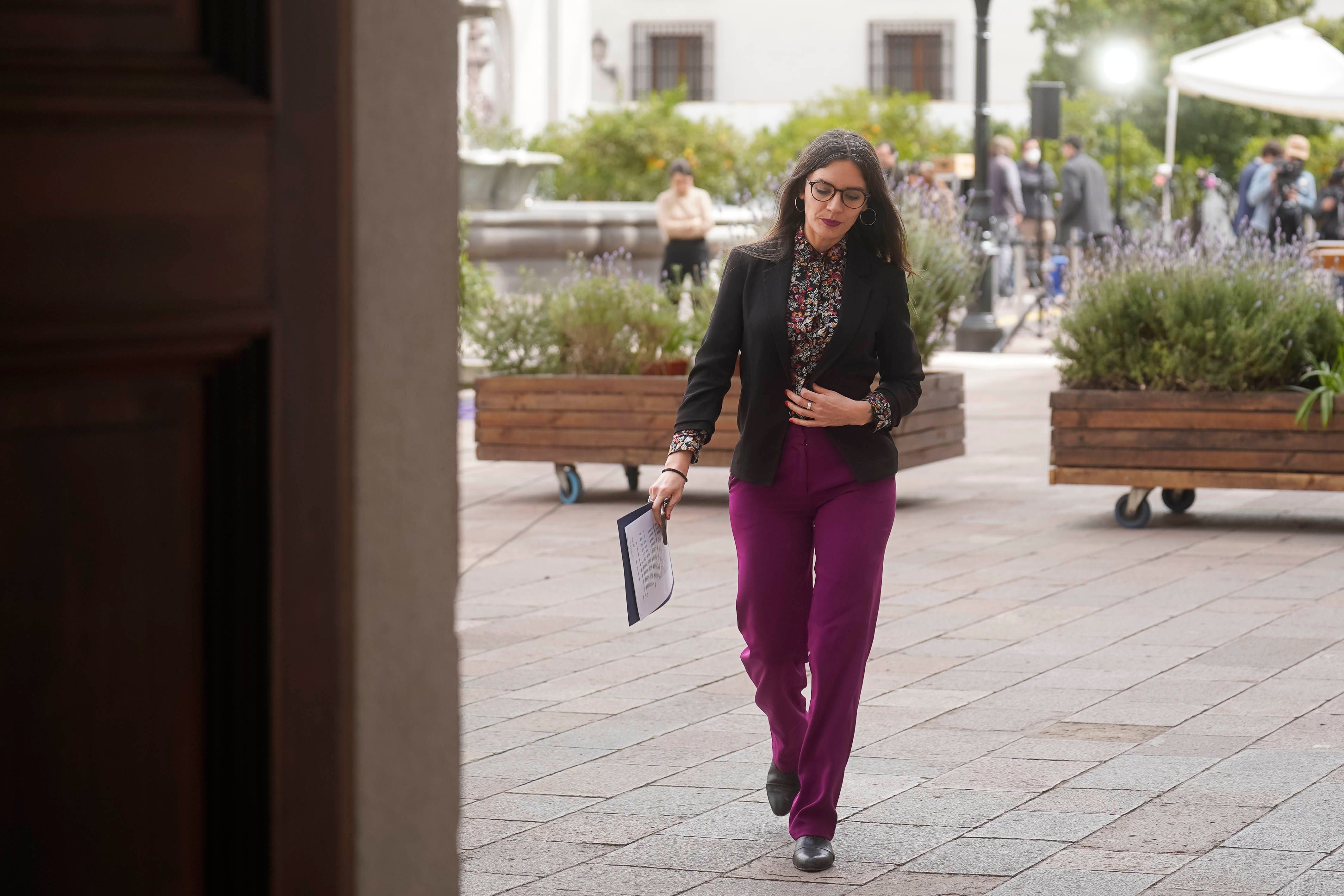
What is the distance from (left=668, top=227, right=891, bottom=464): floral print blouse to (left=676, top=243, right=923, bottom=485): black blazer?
0.01 metres

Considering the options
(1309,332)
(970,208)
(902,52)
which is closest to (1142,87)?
(902,52)

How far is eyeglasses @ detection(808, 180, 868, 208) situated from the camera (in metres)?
4.33

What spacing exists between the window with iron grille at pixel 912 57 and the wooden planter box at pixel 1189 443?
124ft

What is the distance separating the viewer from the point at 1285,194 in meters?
19.0

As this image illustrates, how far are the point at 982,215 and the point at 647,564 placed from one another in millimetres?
14951

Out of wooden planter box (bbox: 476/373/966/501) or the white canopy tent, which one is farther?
the white canopy tent

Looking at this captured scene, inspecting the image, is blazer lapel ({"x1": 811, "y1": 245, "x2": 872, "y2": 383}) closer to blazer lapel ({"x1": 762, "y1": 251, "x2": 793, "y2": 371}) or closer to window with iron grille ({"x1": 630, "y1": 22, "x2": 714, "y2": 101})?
blazer lapel ({"x1": 762, "y1": 251, "x2": 793, "y2": 371})

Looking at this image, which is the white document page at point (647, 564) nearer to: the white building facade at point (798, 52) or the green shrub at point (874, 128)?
the green shrub at point (874, 128)

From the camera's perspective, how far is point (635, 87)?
47.5 metres

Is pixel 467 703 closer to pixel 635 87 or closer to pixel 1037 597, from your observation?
pixel 1037 597

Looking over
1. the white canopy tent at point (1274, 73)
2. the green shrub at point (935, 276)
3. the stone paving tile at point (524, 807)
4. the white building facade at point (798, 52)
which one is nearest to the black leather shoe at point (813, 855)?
the stone paving tile at point (524, 807)

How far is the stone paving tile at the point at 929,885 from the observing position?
3975 mm

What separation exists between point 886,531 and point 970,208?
1492cm

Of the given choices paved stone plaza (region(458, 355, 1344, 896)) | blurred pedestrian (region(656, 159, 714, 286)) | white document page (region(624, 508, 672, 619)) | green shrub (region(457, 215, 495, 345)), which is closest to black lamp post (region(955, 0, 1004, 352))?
blurred pedestrian (region(656, 159, 714, 286))
